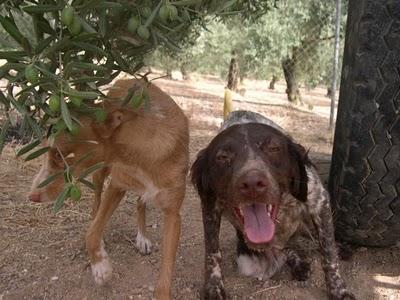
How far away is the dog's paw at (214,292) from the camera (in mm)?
3174

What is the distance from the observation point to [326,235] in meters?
3.36

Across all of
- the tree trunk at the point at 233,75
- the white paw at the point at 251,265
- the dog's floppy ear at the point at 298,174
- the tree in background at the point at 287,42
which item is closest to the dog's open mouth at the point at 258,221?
the dog's floppy ear at the point at 298,174

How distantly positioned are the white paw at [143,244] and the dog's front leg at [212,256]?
22.5 inches

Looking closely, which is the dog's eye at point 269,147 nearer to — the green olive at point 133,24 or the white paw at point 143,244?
the white paw at point 143,244

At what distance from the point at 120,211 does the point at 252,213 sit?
186 cm

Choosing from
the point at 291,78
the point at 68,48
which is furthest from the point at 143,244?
the point at 291,78

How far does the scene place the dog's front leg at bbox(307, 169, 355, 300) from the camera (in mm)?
3191

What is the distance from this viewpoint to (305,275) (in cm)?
345

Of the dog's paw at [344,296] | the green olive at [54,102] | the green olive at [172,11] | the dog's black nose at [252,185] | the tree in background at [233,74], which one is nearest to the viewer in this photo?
the green olive at [54,102]

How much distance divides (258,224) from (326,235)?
1.84 feet

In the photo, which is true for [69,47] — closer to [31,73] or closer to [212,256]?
[31,73]

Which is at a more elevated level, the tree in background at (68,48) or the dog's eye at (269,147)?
the tree in background at (68,48)

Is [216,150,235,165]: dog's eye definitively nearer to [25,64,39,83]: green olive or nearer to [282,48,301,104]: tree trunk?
[25,64,39,83]: green olive

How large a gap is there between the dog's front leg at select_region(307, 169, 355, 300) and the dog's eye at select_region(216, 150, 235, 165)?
0.61 m
